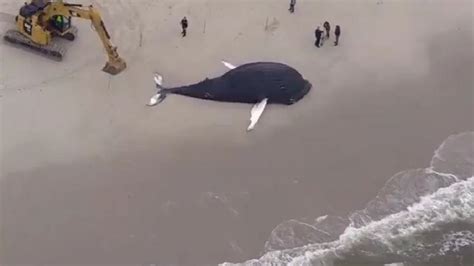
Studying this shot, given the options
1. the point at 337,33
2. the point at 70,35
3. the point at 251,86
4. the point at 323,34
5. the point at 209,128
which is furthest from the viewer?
the point at 323,34

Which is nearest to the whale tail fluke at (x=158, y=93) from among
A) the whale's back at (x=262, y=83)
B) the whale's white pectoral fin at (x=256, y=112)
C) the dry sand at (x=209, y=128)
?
the dry sand at (x=209, y=128)

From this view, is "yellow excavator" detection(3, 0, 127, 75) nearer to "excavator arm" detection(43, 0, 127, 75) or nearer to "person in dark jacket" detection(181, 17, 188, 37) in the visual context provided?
"excavator arm" detection(43, 0, 127, 75)

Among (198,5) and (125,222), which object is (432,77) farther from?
(125,222)

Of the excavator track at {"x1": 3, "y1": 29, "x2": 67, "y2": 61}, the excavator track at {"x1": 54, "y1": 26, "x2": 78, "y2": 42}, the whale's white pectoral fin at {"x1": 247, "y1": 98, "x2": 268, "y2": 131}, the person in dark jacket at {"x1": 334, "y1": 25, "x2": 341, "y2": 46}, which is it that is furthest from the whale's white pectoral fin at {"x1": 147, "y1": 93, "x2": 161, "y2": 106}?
the person in dark jacket at {"x1": 334, "y1": 25, "x2": 341, "y2": 46}

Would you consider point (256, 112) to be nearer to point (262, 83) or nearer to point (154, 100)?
point (262, 83)

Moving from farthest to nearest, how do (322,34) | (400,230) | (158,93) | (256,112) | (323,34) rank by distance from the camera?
(323,34) → (322,34) → (158,93) → (256,112) → (400,230)

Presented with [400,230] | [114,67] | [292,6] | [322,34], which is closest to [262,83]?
[322,34]
